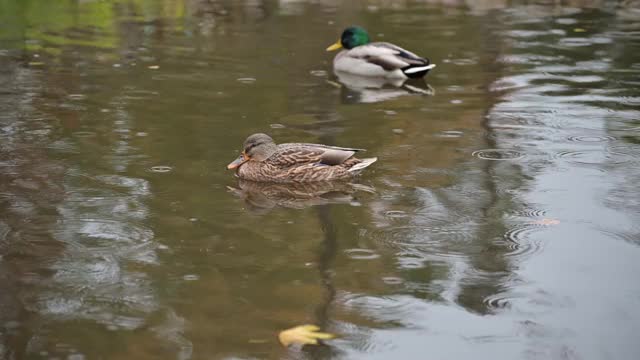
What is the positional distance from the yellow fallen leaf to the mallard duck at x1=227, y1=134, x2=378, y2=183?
324 centimetres

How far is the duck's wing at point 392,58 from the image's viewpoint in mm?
13859

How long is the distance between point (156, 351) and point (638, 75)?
9794mm

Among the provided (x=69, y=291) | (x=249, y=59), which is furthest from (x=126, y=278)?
(x=249, y=59)

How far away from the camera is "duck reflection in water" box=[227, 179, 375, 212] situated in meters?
8.70

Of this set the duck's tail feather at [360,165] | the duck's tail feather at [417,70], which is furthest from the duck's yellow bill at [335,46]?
the duck's tail feather at [360,165]

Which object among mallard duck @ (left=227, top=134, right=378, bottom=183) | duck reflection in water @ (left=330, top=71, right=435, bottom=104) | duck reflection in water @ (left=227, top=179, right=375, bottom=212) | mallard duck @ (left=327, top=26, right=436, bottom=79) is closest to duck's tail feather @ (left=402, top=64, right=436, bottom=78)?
mallard duck @ (left=327, top=26, right=436, bottom=79)

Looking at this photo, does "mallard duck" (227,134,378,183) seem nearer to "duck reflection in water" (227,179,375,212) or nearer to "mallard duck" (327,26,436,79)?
"duck reflection in water" (227,179,375,212)

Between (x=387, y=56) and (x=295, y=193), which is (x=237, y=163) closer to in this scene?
(x=295, y=193)

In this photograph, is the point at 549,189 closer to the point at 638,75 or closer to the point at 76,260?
the point at 76,260

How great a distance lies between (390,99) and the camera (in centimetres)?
1281

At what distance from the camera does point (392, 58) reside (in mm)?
14188

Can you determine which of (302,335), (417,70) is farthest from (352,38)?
(302,335)

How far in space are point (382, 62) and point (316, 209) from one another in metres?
6.14

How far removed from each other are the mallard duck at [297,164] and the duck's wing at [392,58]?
4.74 meters
